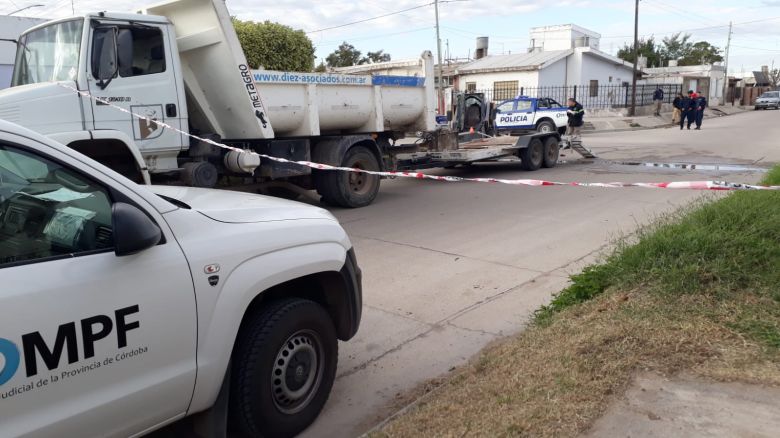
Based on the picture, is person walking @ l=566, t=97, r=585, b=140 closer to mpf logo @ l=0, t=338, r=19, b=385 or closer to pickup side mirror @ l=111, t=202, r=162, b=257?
pickup side mirror @ l=111, t=202, r=162, b=257

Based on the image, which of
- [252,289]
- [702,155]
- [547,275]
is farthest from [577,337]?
[702,155]

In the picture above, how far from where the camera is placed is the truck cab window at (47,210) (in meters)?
2.38

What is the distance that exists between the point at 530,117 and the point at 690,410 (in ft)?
67.3

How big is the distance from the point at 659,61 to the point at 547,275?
87.6 metres

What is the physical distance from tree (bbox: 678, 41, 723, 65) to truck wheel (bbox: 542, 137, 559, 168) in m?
77.6

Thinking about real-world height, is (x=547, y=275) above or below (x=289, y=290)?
below

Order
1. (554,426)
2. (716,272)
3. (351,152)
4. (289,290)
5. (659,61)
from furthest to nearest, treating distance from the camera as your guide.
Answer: (659,61) → (351,152) → (716,272) → (289,290) → (554,426)

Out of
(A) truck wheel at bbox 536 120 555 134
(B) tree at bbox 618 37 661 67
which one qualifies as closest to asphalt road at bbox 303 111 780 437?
(A) truck wheel at bbox 536 120 555 134

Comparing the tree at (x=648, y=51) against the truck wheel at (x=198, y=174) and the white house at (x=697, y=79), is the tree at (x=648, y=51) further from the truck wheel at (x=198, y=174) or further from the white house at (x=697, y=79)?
the truck wheel at (x=198, y=174)

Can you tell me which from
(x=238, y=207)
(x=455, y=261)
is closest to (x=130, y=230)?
(x=238, y=207)

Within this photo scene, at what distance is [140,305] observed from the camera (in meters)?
2.50

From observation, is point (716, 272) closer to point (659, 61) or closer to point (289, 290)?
point (289, 290)

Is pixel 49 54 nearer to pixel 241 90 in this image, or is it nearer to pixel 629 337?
pixel 241 90

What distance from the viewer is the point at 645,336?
379 cm
